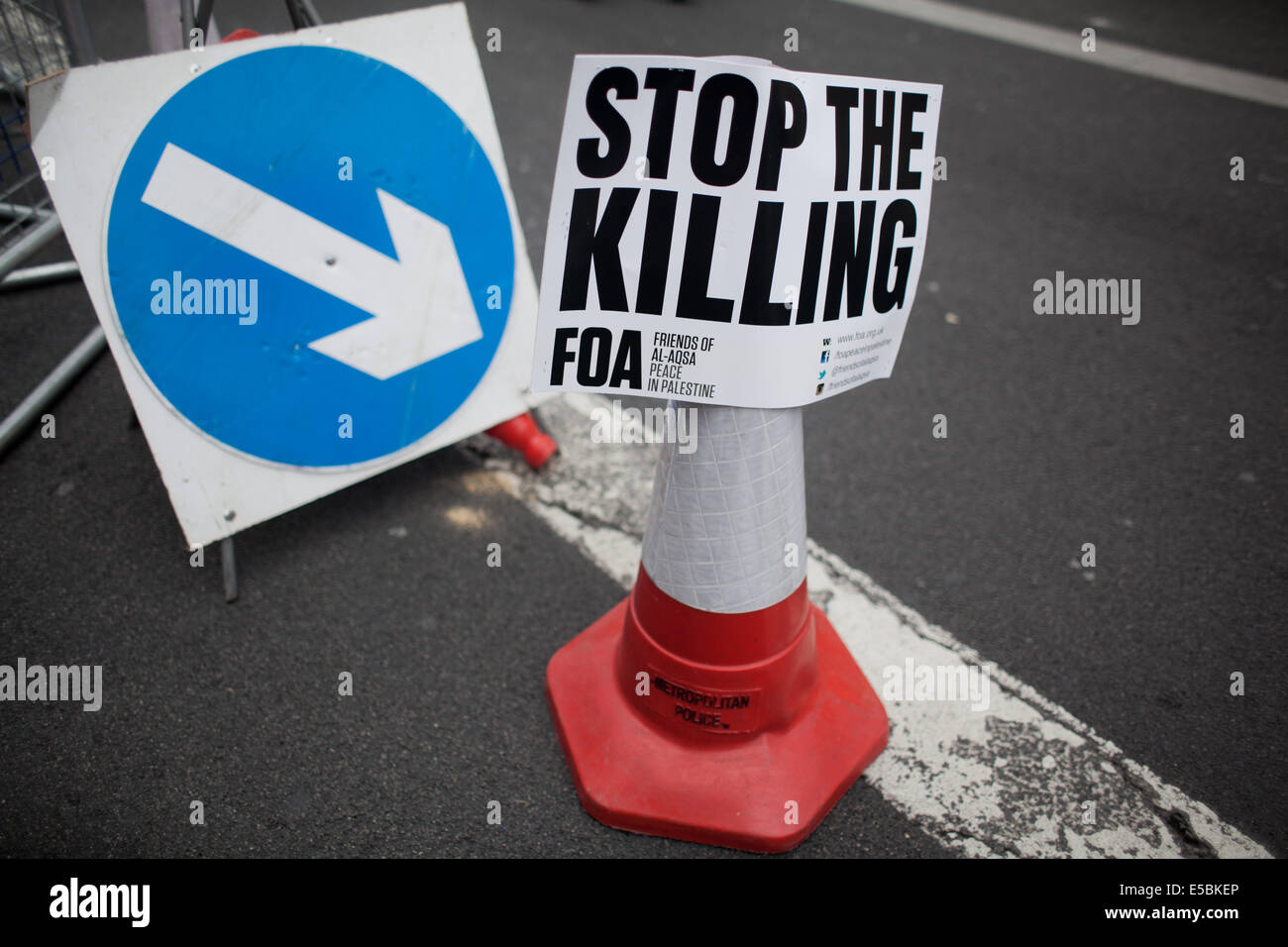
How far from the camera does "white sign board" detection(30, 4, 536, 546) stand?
214 centimetres

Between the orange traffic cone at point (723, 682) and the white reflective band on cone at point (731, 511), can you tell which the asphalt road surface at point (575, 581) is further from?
the white reflective band on cone at point (731, 511)

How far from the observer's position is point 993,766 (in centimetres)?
212

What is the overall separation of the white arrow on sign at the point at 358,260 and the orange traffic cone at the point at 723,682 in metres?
0.95

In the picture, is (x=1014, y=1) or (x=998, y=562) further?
(x=1014, y=1)

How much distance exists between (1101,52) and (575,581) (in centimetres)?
667

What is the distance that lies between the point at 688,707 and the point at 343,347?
4.44 feet

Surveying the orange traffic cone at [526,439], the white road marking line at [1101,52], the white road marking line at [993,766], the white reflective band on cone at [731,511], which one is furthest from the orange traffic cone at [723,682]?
the white road marking line at [1101,52]

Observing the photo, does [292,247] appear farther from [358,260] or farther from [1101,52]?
[1101,52]

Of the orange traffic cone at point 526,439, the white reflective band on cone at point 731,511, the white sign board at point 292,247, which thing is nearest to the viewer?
the white reflective band on cone at point 731,511

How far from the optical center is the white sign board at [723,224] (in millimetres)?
1542

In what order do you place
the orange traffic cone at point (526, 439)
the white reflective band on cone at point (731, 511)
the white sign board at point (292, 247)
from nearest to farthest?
the white reflective band on cone at point (731, 511) < the white sign board at point (292, 247) < the orange traffic cone at point (526, 439)
